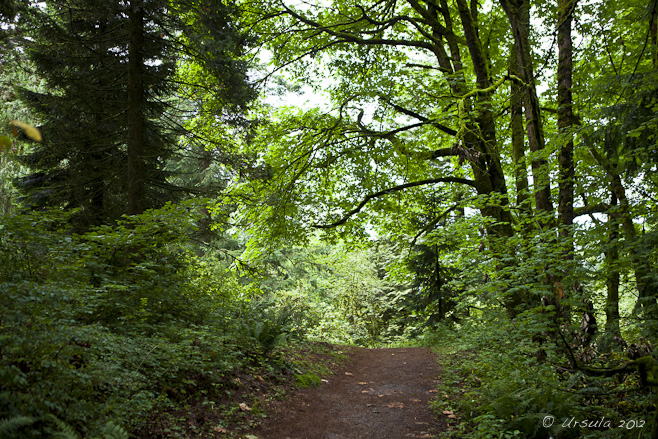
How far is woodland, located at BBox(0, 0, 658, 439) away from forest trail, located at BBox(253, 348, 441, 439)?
34cm

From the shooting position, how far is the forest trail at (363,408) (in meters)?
5.18

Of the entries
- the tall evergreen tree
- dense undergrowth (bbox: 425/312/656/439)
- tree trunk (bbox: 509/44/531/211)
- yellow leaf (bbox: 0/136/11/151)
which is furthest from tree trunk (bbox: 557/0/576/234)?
yellow leaf (bbox: 0/136/11/151)

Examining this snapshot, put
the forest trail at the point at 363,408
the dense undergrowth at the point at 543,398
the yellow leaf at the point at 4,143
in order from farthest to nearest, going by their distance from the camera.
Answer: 1. the forest trail at the point at 363,408
2. the dense undergrowth at the point at 543,398
3. the yellow leaf at the point at 4,143

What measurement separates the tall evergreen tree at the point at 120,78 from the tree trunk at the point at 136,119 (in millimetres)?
21

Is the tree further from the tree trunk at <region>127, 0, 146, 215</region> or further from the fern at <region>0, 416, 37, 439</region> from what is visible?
the fern at <region>0, 416, 37, 439</region>

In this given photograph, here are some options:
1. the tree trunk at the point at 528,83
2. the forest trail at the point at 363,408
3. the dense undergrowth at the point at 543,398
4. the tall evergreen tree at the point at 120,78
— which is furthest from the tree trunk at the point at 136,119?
the tree trunk at the point at 528,83

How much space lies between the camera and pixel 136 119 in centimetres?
830

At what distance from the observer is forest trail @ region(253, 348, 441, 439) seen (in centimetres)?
518

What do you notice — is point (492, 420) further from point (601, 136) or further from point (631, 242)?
point (601, 136)

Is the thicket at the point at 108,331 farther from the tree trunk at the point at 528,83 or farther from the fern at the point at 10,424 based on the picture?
the tree trunk at the point at 528,83

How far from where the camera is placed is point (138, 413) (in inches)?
146

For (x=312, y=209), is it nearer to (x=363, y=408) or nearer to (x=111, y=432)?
(x=363, y=408)

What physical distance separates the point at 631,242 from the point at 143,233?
668cm

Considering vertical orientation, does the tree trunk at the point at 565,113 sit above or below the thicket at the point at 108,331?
above
